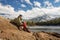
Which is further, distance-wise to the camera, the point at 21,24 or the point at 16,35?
the point at 21,24

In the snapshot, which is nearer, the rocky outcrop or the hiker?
the rocky outcrop

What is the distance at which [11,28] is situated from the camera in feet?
71.3

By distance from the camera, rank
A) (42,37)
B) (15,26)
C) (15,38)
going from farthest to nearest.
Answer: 1. (15,26)
2. (42,37)
3. (15,38)

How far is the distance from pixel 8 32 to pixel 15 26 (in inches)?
142

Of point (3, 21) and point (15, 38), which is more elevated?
point (3, 21)

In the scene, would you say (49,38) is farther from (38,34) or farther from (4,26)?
Result: (4,26)

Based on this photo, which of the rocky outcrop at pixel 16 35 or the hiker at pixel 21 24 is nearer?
the rocky outcrop at pixel 16 35

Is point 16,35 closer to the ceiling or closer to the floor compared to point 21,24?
closer to the floor

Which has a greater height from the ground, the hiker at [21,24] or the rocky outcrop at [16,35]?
the hiker at [21,24]

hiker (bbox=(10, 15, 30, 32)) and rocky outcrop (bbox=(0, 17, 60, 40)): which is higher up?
hiker (bbox=(10, 15, 30, 32))

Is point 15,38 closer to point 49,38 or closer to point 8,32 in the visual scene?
point 8,32

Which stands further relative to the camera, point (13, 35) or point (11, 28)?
point (11, 28)

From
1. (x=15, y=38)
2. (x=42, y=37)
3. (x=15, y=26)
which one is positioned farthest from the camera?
(x=15, y=26)

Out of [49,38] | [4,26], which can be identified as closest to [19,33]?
[4,26]
